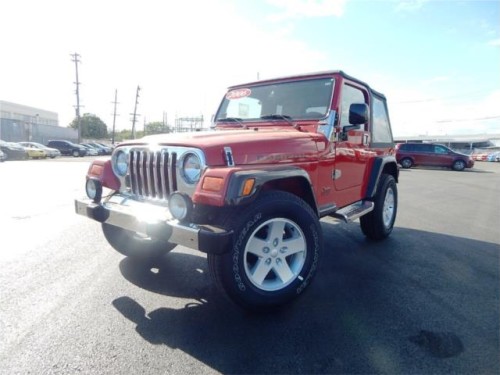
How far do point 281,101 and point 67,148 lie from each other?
3584 cm

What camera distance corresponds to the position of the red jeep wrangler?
8.29ft

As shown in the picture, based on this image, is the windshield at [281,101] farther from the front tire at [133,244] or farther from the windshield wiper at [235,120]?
the front tire at [133,244]

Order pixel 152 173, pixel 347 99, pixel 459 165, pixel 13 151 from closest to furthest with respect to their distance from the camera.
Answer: pixel 152 173, pixel 347 99, pixel 459 165, pixel 13 151

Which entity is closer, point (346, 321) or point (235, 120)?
point (346, 321)

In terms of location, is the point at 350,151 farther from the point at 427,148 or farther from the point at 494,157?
the point at 494,157

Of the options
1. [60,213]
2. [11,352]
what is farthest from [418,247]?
[60,213]

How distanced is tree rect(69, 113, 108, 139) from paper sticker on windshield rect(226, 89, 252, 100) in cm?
8333

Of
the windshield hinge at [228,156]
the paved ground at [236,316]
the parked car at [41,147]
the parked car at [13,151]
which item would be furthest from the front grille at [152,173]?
the parked car at [41,147]

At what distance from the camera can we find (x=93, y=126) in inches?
3265

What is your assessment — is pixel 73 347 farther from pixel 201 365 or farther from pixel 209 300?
pixel 209 300

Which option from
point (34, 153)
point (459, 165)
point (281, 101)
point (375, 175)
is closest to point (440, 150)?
point (459, 165)

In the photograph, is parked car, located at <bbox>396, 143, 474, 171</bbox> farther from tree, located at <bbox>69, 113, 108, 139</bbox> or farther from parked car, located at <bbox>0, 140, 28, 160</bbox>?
tree, located at <bbox>69, 113, 108, 139</bbox>

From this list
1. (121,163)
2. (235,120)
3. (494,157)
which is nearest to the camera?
(121,163)

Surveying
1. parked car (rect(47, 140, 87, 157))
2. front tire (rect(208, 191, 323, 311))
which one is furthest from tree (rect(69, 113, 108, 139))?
front tire (rect(208, 191, 323, 311))
